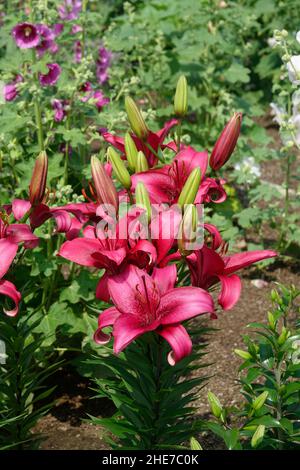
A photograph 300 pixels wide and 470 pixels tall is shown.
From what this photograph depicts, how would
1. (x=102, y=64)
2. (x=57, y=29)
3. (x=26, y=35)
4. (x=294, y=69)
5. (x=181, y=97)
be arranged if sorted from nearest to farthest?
(x=181, y=97), (x=294, y=69), (x=26, y=35), (x=57, y=29), (x=102, y=64)

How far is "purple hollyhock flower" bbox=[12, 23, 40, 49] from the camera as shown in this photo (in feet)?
10.0

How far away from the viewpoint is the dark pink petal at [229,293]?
1.62m

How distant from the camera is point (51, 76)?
320 centimetres

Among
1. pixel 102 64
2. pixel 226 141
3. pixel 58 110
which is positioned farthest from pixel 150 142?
pixel 102 64

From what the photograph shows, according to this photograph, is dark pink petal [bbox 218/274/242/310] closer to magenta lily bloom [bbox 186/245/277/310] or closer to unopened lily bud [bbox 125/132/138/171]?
magenta lily bloom [bbox 186/245/277/310]

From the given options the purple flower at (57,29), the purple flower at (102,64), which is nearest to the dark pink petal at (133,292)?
the purple flower at (57,29)

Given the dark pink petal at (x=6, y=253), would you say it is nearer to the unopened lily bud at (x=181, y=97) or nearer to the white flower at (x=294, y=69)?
the unopened lily bud at (x=181, y=97)

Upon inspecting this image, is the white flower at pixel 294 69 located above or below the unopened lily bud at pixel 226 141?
below

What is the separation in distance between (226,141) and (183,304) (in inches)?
18.1

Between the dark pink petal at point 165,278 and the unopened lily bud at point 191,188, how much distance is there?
0.15 meters

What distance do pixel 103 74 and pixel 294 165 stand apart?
1.80 meters

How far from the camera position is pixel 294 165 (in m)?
5.09

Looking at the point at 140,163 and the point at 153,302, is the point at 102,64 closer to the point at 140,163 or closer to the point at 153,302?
the point at 140,163
